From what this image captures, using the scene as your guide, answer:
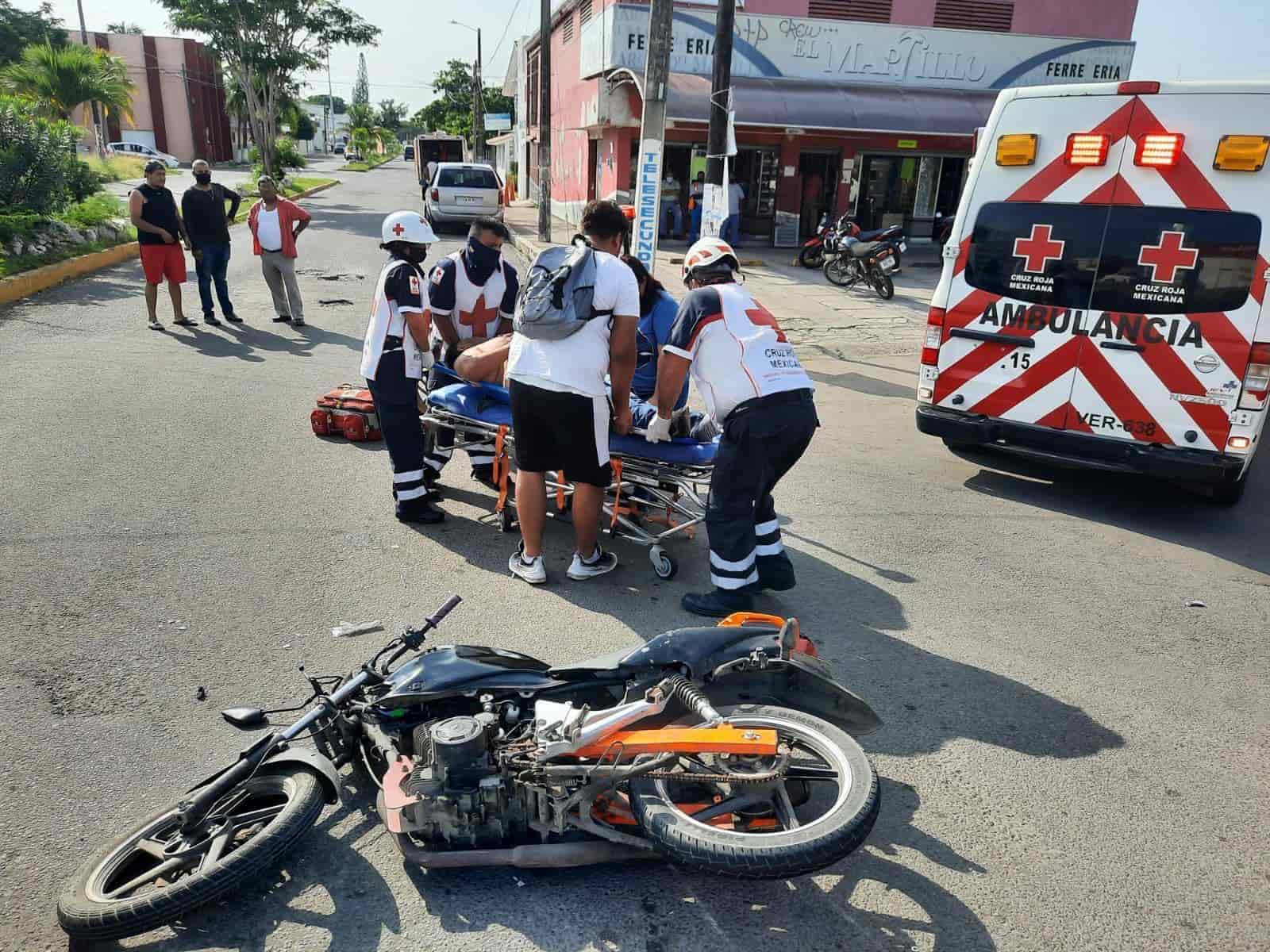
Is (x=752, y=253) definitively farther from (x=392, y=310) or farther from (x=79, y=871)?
(x=79, y=871)

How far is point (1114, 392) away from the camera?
5.93 metres

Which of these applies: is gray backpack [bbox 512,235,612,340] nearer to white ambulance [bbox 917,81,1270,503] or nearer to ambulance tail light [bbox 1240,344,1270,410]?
white ambulance [bbox 917,81,1270,503]

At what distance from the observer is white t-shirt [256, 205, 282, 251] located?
33.8 ft

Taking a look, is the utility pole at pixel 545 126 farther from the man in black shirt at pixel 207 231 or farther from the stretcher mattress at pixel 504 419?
the stretcher mattress at pixel 504 419

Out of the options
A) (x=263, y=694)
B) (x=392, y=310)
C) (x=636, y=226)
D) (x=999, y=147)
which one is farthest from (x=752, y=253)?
(x=263, y=694)

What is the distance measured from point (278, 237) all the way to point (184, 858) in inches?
359

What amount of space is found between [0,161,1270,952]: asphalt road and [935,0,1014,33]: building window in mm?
18417

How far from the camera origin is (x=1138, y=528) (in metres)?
5.98

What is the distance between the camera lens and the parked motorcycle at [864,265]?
1528 cm

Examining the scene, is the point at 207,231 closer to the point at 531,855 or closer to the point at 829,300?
the point at 829,300

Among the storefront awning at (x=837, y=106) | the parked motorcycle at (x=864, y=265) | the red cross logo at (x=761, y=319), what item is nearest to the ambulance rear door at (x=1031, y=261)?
the red cross logo at (x=761, y=319)

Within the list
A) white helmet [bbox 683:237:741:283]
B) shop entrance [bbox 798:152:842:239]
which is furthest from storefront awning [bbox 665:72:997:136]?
white helmet [bbox 683:237:741:283]

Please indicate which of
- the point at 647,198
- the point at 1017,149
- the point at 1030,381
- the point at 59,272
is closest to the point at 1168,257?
the point at 1030,381

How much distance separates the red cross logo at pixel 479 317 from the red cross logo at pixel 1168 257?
4.32 m
